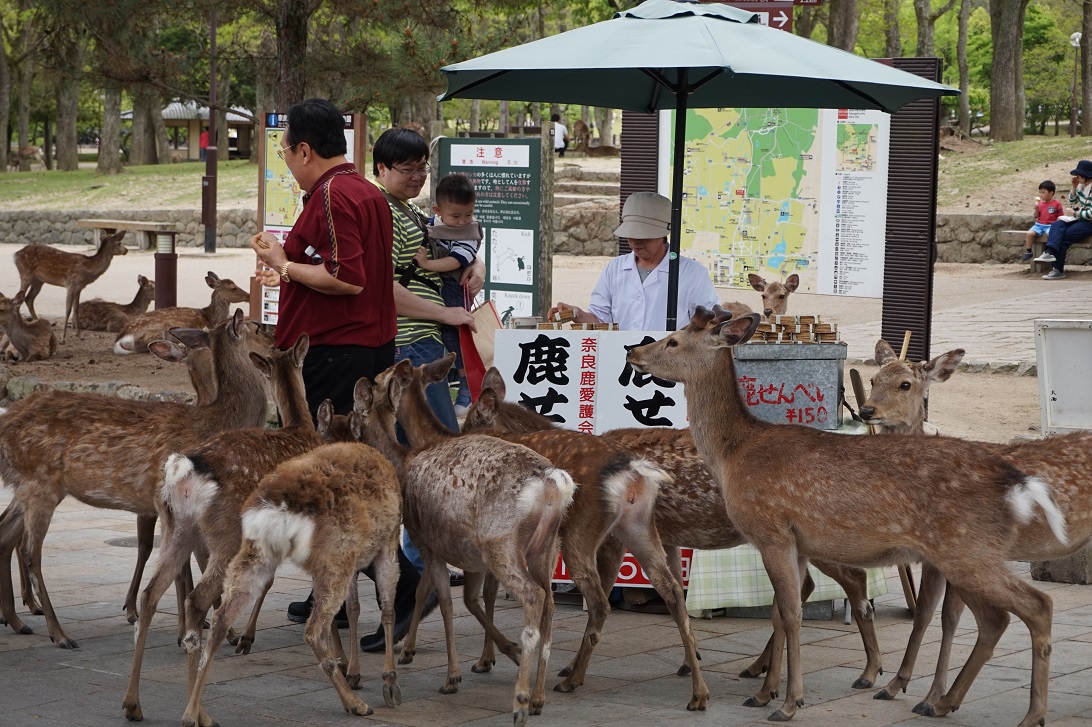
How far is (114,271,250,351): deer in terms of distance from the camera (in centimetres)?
1249

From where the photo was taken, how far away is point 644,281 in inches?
276

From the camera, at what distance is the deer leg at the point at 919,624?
16.4 feet

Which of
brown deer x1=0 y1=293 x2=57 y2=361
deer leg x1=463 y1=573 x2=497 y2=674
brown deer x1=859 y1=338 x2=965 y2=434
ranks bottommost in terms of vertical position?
deer leg x1=463 y1=573 x2=497 y2=674

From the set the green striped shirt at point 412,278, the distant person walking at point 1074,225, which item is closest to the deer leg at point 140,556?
the green striped shirt at point 412,278

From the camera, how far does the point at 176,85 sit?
43.8 ft

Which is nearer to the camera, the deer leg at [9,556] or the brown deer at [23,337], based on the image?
the deer leg at [9,556]

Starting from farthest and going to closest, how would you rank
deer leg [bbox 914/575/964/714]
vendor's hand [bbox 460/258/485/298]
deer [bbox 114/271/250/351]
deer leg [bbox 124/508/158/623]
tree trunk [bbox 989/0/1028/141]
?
tree trunk [bbox 989/0/1028/141]
deer [bbox 114/271/250/351]
vendor's hand [bbox 460/258/485/298]
deer leg [bbox 124/508/158/623]
deer leg [bbox 914/575/964/714]

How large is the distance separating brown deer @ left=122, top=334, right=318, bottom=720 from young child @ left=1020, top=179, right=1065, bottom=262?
18.6 m

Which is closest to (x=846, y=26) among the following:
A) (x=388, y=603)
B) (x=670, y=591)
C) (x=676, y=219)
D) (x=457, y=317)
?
(x=676, y=219)

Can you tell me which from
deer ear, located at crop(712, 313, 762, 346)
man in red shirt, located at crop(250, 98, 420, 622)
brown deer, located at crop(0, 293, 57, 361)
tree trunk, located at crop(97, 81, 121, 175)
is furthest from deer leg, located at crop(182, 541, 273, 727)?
tree trunk, located at crop(97, 81, 121, 175)

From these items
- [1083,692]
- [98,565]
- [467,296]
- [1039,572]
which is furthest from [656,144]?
[1083,692]

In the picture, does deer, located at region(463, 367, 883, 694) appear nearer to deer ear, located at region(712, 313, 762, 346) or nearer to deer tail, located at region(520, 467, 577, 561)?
deer tail, located at region(520, 467, 577, 561)

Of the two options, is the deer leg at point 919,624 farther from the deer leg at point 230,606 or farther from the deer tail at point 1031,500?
the deer leg at point 230,606

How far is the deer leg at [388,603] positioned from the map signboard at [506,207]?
4.95 meters
